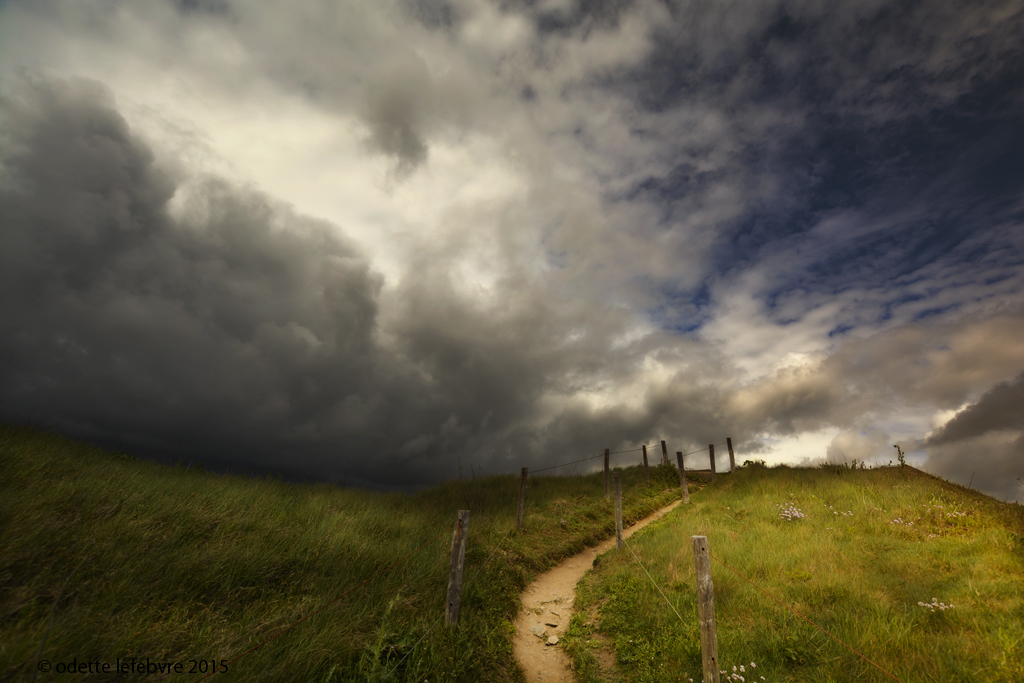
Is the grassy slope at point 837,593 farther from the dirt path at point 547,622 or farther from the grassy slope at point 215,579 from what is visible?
the grassy slope at point 215,579

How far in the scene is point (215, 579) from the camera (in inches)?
247

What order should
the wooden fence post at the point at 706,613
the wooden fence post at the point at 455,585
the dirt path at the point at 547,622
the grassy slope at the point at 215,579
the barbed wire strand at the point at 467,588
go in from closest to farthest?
the grassy slope at the point at 215,579, the wooden fence post at the point at 706,613, the barbed wire strand at the point at 467,588, the wooden fence post at the point at 455,585, the dirt path at the point at 547,622

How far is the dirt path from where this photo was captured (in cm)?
819

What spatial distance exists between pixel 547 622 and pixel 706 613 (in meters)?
5.26

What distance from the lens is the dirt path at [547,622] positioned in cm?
819

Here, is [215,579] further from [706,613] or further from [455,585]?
[706,613]

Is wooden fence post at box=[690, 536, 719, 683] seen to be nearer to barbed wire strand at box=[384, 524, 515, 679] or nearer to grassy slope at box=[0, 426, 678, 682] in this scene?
grassy slope at box=[0, 426, 678, 682]

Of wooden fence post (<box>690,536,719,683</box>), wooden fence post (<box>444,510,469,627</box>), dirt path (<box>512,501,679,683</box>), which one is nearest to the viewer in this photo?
wooden fence post (<box>690,536,719,683</box>)

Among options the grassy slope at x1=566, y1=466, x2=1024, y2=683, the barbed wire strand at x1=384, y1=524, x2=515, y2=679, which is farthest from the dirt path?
the barbed wire strand at x1=384, y1=524, x2=515, y2=679

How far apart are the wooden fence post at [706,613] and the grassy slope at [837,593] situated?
903 millimetres

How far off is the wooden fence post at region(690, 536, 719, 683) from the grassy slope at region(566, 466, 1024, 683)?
903 millimetres

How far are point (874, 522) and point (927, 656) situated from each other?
314 inches

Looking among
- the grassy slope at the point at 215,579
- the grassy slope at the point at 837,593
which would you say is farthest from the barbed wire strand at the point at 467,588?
the grassy slope at the point at 837,593

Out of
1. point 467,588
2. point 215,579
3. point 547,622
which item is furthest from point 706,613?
point 215,579
